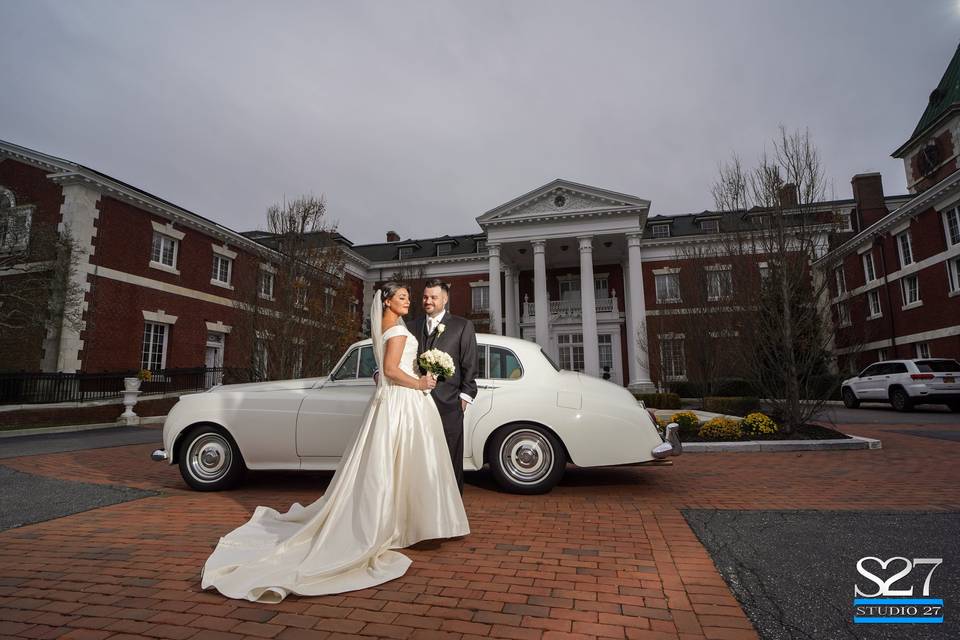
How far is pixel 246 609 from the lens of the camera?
7.87ft

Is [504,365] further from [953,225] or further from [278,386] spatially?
[953,225]

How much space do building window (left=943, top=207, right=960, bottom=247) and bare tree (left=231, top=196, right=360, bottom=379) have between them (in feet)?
77.2

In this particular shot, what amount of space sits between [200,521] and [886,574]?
4808 millimetres

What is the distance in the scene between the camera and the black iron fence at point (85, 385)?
539 inches

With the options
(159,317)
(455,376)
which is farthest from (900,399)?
(159,317)

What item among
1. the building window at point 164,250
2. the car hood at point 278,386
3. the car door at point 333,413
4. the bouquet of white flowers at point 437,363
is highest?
the building window at point 164,250

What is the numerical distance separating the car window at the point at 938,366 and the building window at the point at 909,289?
324 inches

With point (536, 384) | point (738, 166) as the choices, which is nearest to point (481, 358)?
point (536, 384)

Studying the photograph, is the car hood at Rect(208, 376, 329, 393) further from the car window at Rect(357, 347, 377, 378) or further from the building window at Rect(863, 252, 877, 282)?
the building window at Rect(863, 252, 877, 282)

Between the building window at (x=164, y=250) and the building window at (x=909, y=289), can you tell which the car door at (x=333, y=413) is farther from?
the building window at (x=909, y=289)

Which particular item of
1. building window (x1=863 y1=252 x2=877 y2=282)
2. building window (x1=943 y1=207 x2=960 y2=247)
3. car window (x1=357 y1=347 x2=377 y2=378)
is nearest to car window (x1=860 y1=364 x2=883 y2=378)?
building window (x1=943 y1=207 x2=960 y2=247)

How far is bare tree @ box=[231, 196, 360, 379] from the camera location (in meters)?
13.4

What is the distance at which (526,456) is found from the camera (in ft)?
16.0

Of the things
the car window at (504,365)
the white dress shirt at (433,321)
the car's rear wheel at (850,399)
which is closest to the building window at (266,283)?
the car window at (504,365)
